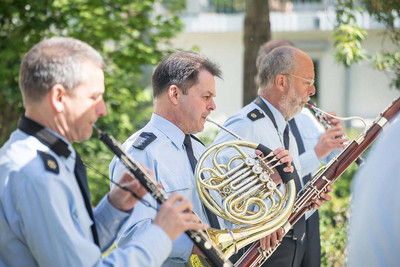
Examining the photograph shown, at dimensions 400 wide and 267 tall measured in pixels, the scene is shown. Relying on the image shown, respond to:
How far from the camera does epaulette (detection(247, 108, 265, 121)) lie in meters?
4.00

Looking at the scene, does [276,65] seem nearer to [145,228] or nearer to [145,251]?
[145,228]

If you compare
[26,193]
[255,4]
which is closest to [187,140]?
[26,193]

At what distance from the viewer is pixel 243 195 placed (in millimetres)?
3230

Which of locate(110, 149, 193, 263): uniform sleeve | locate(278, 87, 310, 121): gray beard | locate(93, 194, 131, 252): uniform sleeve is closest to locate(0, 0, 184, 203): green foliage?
locate(278, 87, 310, 121): gray beard

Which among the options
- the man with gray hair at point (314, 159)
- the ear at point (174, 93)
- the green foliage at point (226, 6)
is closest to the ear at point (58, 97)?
the ear at point (174, 93)

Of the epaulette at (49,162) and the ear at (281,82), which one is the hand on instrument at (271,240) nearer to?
the ear at (281,82)

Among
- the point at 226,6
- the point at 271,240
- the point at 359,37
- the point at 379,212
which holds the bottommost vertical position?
the point at 226,6

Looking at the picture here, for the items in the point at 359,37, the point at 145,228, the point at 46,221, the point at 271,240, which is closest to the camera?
the point at 46,221

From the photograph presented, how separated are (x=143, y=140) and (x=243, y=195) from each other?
0.62m

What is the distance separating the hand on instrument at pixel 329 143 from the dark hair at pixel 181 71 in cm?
115

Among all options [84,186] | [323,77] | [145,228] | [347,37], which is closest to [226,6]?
[323,77]

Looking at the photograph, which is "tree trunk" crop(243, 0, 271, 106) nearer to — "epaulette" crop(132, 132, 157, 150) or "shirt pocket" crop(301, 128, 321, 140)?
"shirt pocket" crop(301, 128, 321, 140)

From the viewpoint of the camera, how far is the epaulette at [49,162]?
212 cm

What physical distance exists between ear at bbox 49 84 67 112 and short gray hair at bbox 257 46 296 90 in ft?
7.56
